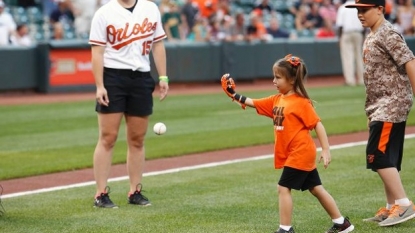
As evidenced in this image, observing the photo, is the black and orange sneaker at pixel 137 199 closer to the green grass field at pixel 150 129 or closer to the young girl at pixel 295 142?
the young girl at pixel 295 142

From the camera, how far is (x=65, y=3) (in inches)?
888

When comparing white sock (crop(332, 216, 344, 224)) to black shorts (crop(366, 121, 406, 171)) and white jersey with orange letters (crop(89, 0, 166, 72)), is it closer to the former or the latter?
black shorts (crop(366, 121, 406, 171))

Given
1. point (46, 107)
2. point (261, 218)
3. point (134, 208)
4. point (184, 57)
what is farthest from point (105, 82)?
point (184, 57)

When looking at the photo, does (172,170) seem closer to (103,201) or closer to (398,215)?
(103,201)

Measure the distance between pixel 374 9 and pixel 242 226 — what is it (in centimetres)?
196

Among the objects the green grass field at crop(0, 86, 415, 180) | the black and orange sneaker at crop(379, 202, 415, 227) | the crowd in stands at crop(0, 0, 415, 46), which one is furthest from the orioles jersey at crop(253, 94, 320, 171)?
the crowd in stands at crop(0, 0, 415, 46)

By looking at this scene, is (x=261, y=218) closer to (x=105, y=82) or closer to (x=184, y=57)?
(x=105, y=82)

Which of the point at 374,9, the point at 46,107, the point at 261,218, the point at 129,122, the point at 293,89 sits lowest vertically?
the point at 46,107

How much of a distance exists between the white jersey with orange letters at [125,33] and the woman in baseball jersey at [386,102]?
78.1 inches

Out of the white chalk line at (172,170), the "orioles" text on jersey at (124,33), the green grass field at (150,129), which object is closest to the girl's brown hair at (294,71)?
the "orioles" text on jersey at (124,33)

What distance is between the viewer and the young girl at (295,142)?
21.5 ft

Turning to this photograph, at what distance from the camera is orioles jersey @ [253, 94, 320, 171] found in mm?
6578

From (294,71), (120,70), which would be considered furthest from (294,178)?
(120,70)

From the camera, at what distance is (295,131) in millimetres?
6613
